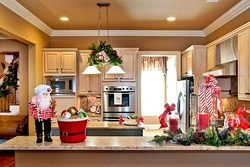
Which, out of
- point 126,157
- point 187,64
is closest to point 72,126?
point 126,157

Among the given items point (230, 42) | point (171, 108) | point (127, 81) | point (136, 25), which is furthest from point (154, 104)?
point (171, 108)

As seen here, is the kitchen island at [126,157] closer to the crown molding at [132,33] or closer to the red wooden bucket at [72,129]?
the red wooden bucket at [72,129]

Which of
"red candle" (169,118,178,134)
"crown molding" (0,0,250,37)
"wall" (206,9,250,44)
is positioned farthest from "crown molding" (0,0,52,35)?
"wall" (206,9,250,44)

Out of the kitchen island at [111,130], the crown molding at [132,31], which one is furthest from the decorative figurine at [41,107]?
the crown molding at [132,31]

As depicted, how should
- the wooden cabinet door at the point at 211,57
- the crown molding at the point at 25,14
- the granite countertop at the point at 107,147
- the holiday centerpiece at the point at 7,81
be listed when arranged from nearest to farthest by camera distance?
the granite countertop at the point at 107,147, the crown molding at the point at 25,14, the wooden cabinet door at the point at 211,57, the holiday centerpiece at the point at 7,81

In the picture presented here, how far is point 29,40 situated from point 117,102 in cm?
227

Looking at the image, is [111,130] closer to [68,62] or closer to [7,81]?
[68,62]

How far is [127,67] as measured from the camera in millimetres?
5859

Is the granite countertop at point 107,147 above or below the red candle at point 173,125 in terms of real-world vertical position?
below

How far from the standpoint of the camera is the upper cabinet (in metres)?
5.74

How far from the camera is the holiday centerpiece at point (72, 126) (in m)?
2.15

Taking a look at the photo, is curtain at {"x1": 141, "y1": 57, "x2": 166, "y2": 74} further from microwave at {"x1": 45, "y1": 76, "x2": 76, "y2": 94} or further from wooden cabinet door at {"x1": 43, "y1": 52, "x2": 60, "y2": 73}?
wooden cabinet door at {"x1": 43, "y1": 52, "x2": 60, "y2": 73}

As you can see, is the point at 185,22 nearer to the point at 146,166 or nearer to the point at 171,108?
the point at 171,108

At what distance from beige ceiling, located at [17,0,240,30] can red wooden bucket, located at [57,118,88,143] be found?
250 centimetres
